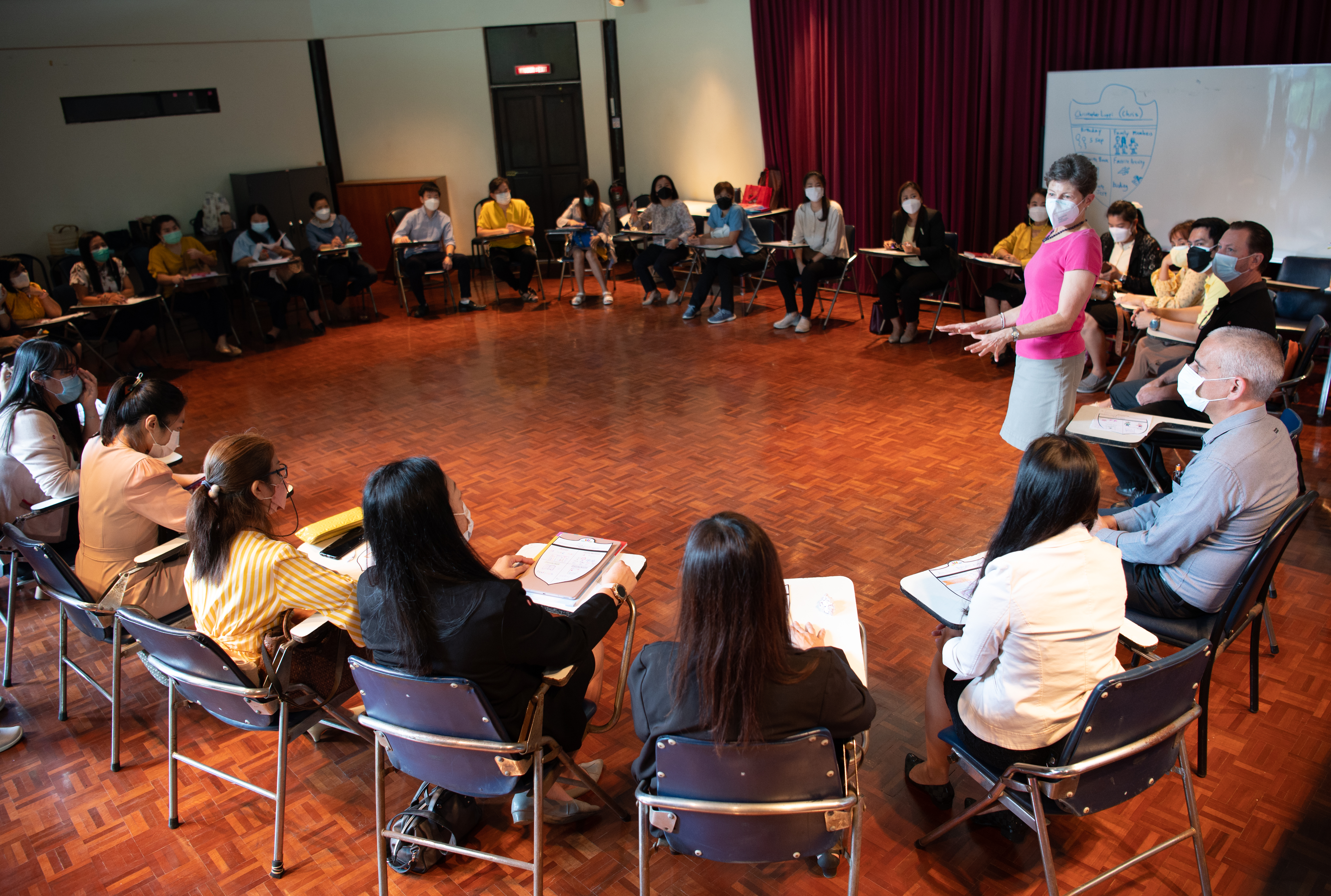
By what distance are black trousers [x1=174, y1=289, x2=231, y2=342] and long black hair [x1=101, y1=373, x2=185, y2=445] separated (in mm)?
5329

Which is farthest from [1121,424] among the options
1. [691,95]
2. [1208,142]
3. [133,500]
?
[691,95]

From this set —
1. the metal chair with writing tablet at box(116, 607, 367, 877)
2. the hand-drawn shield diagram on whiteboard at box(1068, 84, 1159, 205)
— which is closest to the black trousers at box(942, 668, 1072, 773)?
the metal chair with writing tablet at box(116, 607, 367, 877)

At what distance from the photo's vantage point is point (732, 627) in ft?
5.64

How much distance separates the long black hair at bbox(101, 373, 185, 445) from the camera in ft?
10.2

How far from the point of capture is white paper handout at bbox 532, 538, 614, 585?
2480mm

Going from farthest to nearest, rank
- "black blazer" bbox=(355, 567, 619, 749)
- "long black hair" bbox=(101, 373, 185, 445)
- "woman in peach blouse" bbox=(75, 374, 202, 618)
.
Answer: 1. "long black hair" bbox=(101, 373, 185, 445)
2. "woman in peach blouse" bbox=(75, 374, 202, 618)
3. "black blazer" bbox=(355, 567, 619, 749)

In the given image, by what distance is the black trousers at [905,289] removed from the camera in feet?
22.9

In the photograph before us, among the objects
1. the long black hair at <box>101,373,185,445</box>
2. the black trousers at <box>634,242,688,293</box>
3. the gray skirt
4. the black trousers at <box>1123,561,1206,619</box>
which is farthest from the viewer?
the black trousers at <box>634,242,688,293</box>

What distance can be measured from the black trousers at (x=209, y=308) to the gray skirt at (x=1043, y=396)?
7.22 m

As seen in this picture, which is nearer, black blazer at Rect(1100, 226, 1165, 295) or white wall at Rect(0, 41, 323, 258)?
black blazer at Rect(1100, 226, 1165, 295)

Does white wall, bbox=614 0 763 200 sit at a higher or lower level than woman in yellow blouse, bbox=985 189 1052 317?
higher


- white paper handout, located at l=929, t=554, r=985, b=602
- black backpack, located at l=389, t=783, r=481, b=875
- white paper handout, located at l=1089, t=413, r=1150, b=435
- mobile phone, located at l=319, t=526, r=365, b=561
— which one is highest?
white paper handout, located at l=1089, t=413, r=1150, b=435

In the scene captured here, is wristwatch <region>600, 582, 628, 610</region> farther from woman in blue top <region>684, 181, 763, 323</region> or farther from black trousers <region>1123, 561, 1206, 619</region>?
woman in blue top <region>684, 181, 763, 323</region>

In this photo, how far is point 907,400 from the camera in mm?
5816
